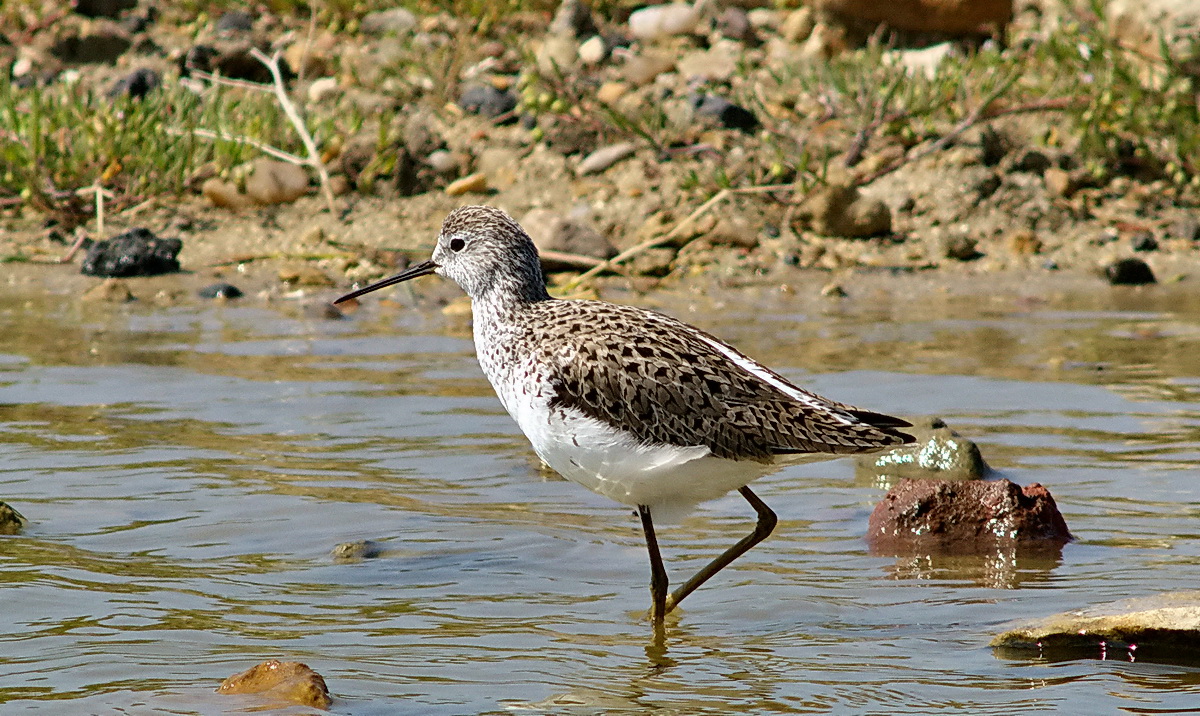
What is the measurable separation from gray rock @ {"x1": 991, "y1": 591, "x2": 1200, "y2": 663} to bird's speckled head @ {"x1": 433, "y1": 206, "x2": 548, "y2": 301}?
2203 mm

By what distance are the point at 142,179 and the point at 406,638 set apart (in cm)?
791

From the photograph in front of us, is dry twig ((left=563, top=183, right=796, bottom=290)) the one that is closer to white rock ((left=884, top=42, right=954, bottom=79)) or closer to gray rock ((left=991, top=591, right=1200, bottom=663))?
white rock ((left=884, top=42, right=954, bottom=79))

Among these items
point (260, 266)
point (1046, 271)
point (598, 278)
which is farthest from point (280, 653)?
point (1046, 271)

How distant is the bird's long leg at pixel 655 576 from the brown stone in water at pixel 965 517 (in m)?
1.05

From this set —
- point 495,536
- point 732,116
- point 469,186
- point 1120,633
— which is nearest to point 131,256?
point 469,186

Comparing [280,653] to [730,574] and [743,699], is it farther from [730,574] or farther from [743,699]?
[730,574]

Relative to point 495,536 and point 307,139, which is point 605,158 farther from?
point 495,536

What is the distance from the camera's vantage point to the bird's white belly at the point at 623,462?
520cm

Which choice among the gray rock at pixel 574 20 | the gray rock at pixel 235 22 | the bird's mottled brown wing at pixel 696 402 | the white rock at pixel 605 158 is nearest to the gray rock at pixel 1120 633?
the bird's mottled brown wing at pixel 696 402

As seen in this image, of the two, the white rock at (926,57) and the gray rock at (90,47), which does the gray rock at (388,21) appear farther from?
the white rock at (926,57)

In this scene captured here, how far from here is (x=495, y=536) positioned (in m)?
6.18

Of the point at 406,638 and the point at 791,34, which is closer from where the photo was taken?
the point at 406,638

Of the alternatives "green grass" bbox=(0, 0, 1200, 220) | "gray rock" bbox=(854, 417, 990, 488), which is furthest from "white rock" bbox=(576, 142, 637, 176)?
"gray rock" bbox=(854, 417, 990, 488)

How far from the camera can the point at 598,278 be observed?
1116cm
